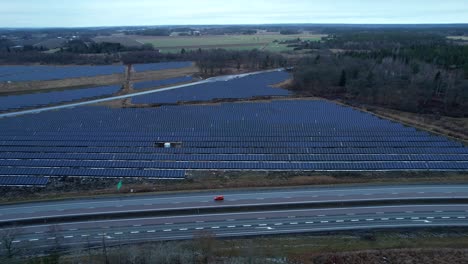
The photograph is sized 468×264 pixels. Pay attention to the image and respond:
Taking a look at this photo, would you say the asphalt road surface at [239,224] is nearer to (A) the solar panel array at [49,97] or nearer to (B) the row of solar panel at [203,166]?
(B) the row of solar panel at [203,166]

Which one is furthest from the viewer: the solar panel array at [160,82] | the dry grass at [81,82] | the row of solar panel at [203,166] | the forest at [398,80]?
the dry grass at [81,82]

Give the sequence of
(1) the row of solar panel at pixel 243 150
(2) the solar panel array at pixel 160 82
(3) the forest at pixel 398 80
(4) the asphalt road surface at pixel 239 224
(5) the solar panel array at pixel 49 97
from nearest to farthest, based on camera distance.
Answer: (4) the asphalt road surface at pixel 239 224 < (1) the row of solar panel at pixel 243 150 < (3) the forest at pixel 398 80 < (5) the solar panel array at pixel 49 97 < (2) the solar panel array at pixel 160 82

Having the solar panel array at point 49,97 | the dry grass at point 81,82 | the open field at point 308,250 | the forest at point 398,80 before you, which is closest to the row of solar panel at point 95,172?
the open field at point 308,250

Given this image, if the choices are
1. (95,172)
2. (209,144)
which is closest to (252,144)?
(209,144)

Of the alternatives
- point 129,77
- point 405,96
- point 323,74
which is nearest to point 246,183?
point 405,96

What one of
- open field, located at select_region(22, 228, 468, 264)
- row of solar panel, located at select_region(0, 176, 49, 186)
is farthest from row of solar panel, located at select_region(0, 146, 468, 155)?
open field, located at select_region(22, 228, 468, 264)

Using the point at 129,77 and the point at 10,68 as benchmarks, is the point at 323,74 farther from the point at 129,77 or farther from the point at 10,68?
the point at 10,68
